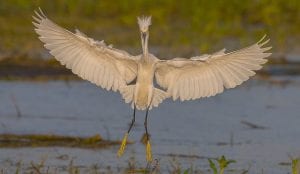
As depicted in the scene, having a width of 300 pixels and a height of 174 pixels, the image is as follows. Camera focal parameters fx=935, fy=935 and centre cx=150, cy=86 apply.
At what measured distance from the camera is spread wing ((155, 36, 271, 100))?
6.89m

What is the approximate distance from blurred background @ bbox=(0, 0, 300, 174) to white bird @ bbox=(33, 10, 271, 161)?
79 cm

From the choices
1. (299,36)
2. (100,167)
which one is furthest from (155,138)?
(299,36)

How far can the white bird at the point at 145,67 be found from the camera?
6938 millimetres

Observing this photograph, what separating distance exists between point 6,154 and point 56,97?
3.22 meters

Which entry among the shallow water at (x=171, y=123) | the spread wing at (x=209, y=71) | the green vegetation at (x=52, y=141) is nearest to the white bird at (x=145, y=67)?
the spread wing at (x=209, y=71)

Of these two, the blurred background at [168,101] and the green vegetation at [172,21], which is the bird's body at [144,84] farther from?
the green vegetation at [172,21]

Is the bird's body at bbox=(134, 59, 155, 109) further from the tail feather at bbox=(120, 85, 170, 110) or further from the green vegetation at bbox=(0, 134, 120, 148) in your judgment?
the green vegetation at bbox=(0, 134, 120, 148)

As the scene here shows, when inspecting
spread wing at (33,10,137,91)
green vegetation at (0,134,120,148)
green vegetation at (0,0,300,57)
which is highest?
green vegetation at (0,0,300,57)

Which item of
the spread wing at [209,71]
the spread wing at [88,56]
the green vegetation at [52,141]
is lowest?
the green vegetation at [52,141]

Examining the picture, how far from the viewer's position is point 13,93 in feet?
37.4

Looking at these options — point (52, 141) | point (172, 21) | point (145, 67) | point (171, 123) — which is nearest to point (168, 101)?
point (171, 123)

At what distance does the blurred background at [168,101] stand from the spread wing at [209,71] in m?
0.86

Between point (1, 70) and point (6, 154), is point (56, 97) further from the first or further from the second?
point (6, 154)

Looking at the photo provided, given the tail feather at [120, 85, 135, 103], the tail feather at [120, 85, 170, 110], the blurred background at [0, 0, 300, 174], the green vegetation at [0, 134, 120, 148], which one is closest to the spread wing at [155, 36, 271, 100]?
the tail feather at [120, 85, 170, 110]
